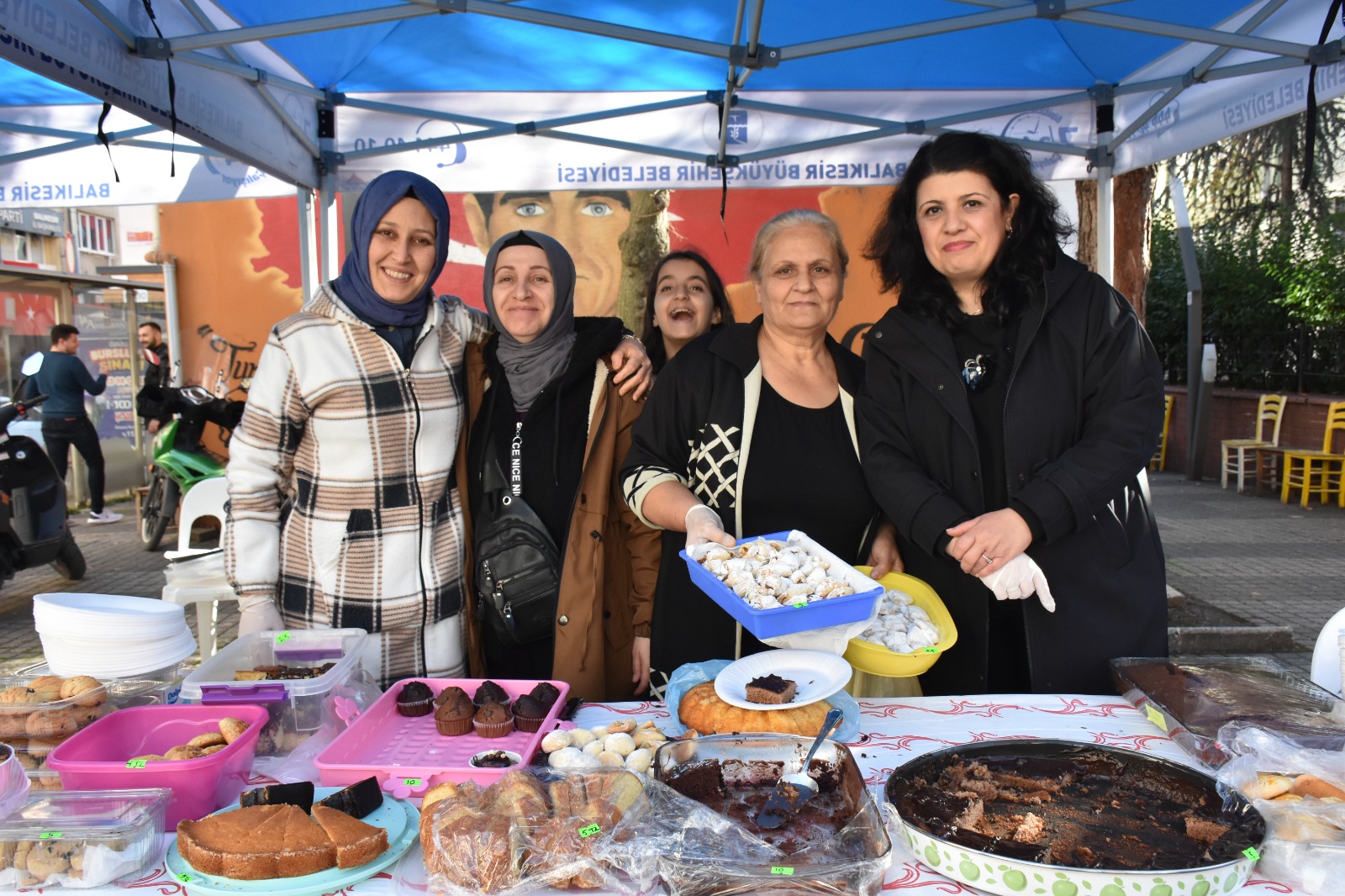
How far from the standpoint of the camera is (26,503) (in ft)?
21.5

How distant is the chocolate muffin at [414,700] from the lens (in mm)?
1939

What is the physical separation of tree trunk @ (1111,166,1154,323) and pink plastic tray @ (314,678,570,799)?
343 inches

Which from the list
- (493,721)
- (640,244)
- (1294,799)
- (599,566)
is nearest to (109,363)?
(640,244)

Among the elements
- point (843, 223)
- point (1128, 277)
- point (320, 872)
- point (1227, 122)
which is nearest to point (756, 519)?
point (320, 872)

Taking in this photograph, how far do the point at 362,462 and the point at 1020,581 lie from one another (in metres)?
1.75

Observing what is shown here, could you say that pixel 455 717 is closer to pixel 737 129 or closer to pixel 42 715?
pixel 42 715

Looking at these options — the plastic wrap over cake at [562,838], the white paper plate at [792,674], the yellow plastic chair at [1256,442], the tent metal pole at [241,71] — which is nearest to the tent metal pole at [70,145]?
the tent metal pole at [241,71]

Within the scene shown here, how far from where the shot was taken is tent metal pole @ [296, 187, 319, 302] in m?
4.61

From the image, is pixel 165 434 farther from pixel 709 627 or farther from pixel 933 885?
pixel 933 885

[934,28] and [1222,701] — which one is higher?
[934,28]

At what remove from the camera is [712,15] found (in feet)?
13.7

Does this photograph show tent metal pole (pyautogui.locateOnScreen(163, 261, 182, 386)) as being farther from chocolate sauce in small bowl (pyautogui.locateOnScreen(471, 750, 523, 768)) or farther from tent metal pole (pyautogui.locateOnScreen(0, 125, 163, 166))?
chocolate sauce in small bowl (pyautogui.locateOnScreen(471, 750, 523, 768))

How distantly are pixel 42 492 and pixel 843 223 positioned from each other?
7450mm

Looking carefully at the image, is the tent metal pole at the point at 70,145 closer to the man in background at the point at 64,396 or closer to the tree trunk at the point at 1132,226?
the man in background at the point at 64,396
